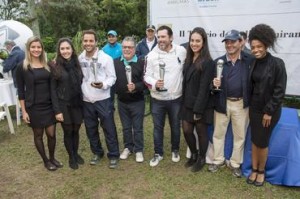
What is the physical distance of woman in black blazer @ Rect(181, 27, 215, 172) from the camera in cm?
402

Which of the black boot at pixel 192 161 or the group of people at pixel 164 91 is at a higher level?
the group of people at pixel 164 91

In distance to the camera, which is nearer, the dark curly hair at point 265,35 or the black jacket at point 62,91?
the dark curly hair at point 265,35

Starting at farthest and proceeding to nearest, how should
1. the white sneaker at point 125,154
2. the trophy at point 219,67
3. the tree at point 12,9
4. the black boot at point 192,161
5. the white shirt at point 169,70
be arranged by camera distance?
the tree at point 12,9 < the white sneaker at point 125,154 < the black boot at point 192,161 < the white shirt at point 169,70 < the trophy at point 219,67

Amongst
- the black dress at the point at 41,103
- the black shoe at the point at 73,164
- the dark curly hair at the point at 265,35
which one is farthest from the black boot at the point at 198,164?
the black dress at the point at 41,103

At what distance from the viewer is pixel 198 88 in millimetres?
4105

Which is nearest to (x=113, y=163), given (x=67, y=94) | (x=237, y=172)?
(x=67, y=94)

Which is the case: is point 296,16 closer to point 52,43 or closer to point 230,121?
point 230,121

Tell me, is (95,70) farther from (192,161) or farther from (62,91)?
(192,161)

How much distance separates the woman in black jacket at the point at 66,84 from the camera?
421 cm

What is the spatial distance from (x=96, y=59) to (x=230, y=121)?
78.8 inches

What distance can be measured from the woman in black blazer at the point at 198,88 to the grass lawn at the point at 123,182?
57 cm

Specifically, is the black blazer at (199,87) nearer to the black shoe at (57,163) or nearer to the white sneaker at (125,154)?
the white sneaker at (125,154)

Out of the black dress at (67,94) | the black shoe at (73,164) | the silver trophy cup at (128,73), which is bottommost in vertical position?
the black shoe at (73,164)

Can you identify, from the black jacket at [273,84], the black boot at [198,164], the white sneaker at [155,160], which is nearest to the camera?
the black jacket at [273,84]
